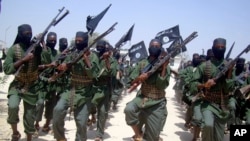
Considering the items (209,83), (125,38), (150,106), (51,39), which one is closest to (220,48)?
(209,83)

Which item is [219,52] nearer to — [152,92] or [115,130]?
[152,92]

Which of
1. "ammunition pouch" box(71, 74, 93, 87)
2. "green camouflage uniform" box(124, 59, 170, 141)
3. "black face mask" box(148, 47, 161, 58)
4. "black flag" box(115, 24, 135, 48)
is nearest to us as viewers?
"green camouflage uniform" box(124, 59, 170, 141)

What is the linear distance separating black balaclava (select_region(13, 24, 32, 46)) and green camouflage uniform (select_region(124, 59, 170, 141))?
7.09 feet

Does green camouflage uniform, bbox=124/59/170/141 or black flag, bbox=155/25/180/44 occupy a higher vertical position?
black flag, bbox=155/25/180/44

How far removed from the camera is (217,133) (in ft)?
20.3

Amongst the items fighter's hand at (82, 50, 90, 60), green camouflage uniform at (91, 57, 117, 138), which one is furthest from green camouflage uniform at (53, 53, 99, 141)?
green camouflage uniform at (91, 57, 117, 138)

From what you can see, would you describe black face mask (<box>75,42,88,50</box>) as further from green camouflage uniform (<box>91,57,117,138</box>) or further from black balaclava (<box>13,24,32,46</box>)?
green camouflage uniform (<box>91,57,117,138</box>)

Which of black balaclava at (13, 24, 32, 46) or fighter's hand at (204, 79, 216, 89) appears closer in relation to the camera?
fighter's hand at (204, 79, 216, 89)

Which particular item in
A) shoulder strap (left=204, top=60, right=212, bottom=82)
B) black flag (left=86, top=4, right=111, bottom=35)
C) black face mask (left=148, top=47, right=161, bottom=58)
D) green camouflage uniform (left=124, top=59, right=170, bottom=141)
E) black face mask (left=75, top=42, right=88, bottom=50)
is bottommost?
green camouflage uniform (left=124, top=59, right=170, bottom=141)

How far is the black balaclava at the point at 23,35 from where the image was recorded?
6.60m

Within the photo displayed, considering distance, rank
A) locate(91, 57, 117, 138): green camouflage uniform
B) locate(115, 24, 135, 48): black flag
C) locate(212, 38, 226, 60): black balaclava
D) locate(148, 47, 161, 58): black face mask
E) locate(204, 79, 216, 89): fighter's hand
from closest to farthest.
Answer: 1. locate(204, 79, 216, 89): fighter's hand
2. locate(212, 38, 226, 60): black balaclava
3. locate(148, 47, 161, 58): black face mask
4. locate(91, 57, 117, 138): green camouflage uniform
5. locate(115, 24, 135, 48): black flag

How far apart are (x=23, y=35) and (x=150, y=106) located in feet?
9.14

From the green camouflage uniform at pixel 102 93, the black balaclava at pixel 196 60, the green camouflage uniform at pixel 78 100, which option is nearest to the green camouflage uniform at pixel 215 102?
the green camouflage uniform at pixel 78 100

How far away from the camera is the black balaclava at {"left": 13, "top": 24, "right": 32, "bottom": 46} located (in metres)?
6.60
